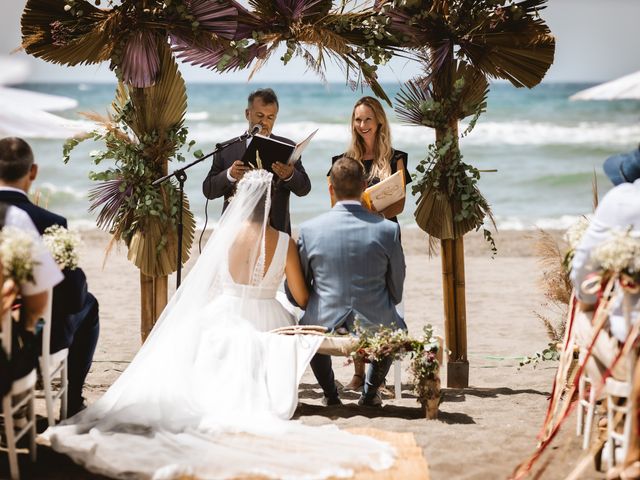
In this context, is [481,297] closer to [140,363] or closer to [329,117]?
[140,363]

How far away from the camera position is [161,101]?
21.4 feet

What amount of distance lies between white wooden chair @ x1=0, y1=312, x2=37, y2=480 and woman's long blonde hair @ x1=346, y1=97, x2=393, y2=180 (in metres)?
2.99

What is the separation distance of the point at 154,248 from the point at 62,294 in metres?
1.65

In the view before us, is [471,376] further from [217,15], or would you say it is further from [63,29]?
[63,29]

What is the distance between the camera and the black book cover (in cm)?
615

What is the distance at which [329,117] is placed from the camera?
30.3 metres

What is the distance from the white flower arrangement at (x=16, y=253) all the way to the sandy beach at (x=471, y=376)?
957mm

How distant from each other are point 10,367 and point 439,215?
10.8 ft

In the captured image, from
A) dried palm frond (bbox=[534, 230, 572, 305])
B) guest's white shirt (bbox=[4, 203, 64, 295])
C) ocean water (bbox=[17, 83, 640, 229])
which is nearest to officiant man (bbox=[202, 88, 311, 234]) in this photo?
dried palm frond (bbox=[534, 230, 572, 305])

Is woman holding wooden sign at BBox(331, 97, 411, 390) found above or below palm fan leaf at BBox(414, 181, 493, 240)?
above

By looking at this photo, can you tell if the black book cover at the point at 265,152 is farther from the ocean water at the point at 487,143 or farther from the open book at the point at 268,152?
the ocean water at the point at 487,143

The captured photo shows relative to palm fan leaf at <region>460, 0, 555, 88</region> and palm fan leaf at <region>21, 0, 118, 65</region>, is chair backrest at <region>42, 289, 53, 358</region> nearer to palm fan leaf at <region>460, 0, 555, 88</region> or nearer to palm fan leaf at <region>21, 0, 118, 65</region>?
palm fan leaf at <region>21, 0, 118, 65</region>

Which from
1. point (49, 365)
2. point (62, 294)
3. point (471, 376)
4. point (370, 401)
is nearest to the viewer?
point (49, 365)

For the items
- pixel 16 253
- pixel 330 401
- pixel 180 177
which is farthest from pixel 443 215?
pixel 16 253
